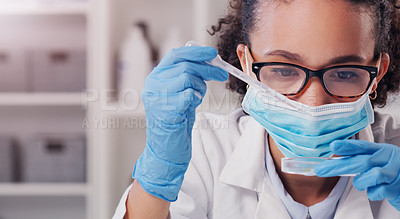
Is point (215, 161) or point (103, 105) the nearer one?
point (215, 161)

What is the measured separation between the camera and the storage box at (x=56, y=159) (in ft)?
5.95

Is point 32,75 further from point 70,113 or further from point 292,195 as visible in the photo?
point 292,195

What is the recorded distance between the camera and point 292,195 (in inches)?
38.0

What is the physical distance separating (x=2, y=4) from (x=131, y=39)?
700mm

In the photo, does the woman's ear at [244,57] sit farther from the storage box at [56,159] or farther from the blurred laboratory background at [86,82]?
the storage box at [56,159]

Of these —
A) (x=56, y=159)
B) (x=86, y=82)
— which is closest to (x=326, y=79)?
(x=86, y=82)

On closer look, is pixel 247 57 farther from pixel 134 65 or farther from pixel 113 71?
pixel 113 71

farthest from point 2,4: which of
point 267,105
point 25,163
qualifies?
point 267,105

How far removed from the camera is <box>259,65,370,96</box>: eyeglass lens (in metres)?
0.79

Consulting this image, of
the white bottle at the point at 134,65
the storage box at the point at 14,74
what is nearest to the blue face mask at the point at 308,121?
the white bottle at the point at 134,65

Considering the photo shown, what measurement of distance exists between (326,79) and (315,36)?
91 millimetres

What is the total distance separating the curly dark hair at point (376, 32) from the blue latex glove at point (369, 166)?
230 millimetres
